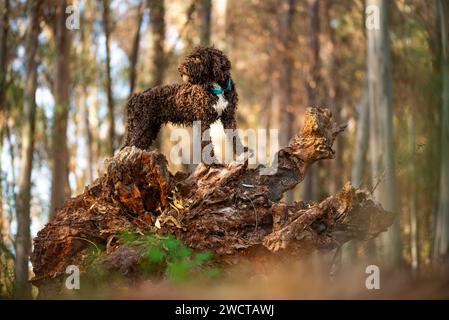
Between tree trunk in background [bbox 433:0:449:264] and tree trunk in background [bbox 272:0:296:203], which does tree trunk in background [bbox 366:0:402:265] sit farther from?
tree trunk in background [bbox 272:0:296:203]

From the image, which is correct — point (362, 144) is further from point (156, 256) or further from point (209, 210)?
point (156, 256)

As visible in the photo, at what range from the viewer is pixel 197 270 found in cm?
448

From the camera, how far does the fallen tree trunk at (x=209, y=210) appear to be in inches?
189

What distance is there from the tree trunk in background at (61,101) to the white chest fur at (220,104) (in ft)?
25.6

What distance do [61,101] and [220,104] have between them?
8283 millimetres

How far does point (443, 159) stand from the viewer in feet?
15.9

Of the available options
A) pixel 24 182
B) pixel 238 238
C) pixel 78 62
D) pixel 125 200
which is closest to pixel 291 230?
pixel 238 238

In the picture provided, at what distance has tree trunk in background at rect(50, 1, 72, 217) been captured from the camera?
1244 centimetres

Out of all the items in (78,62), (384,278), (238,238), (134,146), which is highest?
(78,62)

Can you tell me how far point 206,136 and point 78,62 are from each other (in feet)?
46.8

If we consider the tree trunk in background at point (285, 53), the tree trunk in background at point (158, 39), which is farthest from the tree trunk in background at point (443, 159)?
the tree trunk in background at point (285, 53)

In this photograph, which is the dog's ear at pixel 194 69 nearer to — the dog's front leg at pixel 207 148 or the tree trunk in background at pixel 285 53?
the dog's front leg at pixel 207 148

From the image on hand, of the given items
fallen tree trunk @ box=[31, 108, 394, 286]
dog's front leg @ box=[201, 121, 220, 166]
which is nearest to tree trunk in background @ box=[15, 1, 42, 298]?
fallen tree trunk @ box=[31, 108, 394, 286]

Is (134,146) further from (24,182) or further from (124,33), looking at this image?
(124,33)
